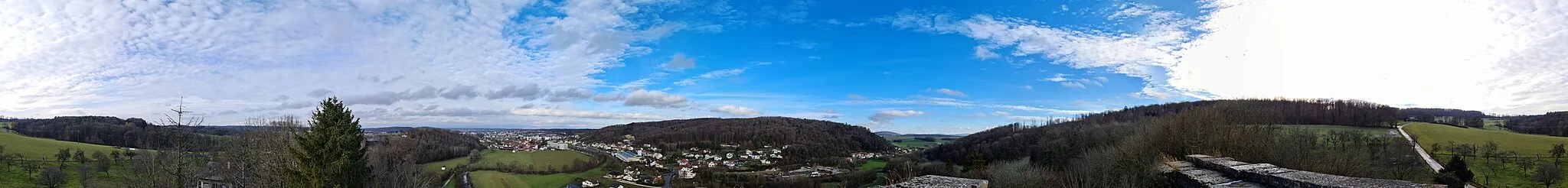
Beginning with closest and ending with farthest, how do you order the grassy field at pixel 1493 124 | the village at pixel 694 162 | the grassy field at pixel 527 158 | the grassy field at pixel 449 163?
the grassy field at pixel 449 163 → the village at pixel 694 162 → the grassy field at pixel 527 158 → the grassy field at pixel 1493 124

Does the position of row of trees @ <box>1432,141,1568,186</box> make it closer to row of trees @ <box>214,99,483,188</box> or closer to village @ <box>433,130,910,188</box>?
village @ <box>433,130,910,188</box>

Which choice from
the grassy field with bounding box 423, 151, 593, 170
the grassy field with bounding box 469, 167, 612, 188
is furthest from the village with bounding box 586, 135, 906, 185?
the grassy field with bounding box 423, 151, 593, 170

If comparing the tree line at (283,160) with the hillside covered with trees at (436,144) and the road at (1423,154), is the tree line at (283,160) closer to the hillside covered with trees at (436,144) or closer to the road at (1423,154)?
the hillside covered with trees at (436,144)

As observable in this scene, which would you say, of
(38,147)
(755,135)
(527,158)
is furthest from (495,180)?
(755,135)

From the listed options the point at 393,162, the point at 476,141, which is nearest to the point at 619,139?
the point at 476,141

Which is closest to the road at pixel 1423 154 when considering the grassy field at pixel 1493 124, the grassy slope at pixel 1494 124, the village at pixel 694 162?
the grassy field at pixel 1493 124

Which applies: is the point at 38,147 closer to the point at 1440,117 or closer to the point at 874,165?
the point at 874,165
